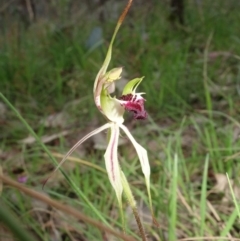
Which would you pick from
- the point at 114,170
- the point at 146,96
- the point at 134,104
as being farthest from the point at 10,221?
the point at 146,96

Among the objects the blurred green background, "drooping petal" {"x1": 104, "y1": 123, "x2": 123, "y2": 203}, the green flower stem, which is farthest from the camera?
the blurred green background

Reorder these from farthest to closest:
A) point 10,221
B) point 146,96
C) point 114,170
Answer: point 146,96, point 114,170, point 10,221

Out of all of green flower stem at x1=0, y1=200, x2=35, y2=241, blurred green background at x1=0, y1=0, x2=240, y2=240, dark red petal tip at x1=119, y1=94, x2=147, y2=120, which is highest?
green flower stem at x1=0, y1=200, x2=35, y2=241

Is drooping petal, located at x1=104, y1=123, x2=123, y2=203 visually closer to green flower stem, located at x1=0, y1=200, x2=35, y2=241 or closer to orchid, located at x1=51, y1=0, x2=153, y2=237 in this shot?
orchid, located at x1=51, y1=0, x2=153, y2=237

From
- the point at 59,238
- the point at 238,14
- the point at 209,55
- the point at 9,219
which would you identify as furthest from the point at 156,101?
the point at 9,219

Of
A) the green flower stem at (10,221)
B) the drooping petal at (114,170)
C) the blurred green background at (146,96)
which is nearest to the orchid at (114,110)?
the drooping petal at (114,170)

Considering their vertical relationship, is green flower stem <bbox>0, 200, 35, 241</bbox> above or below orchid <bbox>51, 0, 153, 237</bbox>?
above

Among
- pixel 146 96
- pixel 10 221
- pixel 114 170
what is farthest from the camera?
pixel 146 96

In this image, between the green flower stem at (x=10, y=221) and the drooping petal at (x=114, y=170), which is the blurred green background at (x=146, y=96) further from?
the green flower stem at (x=10, y=221)

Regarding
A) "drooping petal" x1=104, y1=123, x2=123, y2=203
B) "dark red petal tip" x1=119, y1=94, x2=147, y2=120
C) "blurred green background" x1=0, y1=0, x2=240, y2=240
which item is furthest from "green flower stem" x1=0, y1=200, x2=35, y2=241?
"blurred green background" x1=0, y1=0, x2=240, y2=240

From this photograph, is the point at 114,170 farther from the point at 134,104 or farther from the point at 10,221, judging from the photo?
the point at 10,221

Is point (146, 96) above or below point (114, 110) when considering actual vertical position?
below
